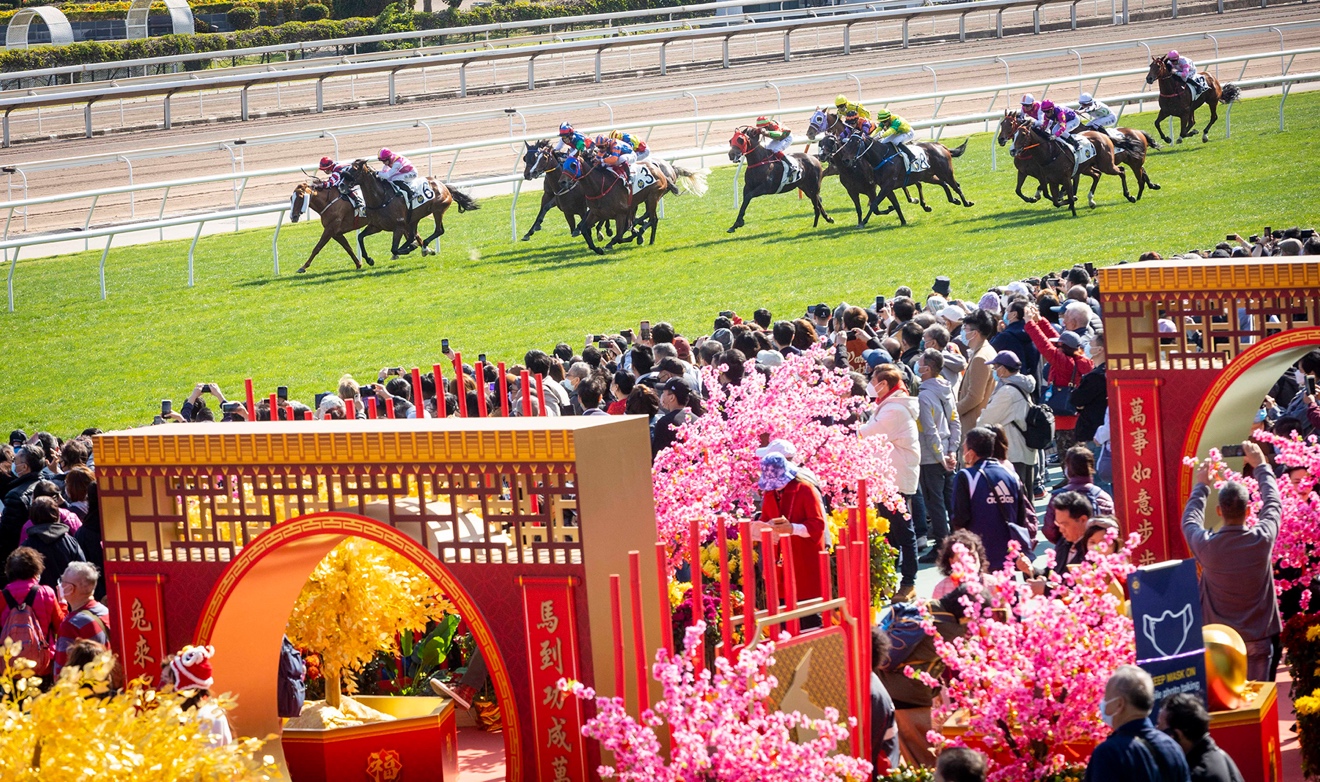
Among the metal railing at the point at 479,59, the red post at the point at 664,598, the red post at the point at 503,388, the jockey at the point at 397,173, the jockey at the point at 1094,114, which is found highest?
the metal railing at the point at 479,59

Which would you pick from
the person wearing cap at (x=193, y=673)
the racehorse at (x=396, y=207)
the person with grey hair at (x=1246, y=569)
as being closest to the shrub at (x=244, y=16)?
the racehorse at (x=396, y=207)

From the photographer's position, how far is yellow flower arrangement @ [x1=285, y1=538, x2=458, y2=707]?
6.25 m

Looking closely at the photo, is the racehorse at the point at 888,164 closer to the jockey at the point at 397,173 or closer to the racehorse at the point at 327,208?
the jockey at the point at 397,173

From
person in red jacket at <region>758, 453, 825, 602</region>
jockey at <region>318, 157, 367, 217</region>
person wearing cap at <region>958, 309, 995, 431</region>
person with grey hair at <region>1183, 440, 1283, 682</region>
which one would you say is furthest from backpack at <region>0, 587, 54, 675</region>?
jockey at <region>318, 157, 367, 217</region>

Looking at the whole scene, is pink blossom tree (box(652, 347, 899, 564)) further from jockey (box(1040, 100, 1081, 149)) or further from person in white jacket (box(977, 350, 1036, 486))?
jockey (box(1040, 100, 1081, 149))

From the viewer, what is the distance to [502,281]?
19.3 meters

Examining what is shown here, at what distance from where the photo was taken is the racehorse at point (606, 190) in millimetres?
20453

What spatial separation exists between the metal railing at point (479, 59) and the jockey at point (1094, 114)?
482 inches

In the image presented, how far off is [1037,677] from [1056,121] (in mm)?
17839

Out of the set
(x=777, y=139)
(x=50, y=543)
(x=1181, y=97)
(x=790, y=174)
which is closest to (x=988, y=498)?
(x=50, y=543)

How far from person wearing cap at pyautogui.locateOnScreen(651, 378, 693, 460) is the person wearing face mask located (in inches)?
125

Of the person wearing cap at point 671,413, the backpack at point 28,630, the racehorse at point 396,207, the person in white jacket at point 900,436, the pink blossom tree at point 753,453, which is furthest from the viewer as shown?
the racehorse at point 396,207

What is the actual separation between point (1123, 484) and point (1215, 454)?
1.30 meters

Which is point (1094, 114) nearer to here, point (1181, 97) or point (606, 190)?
point (1181, 97)
